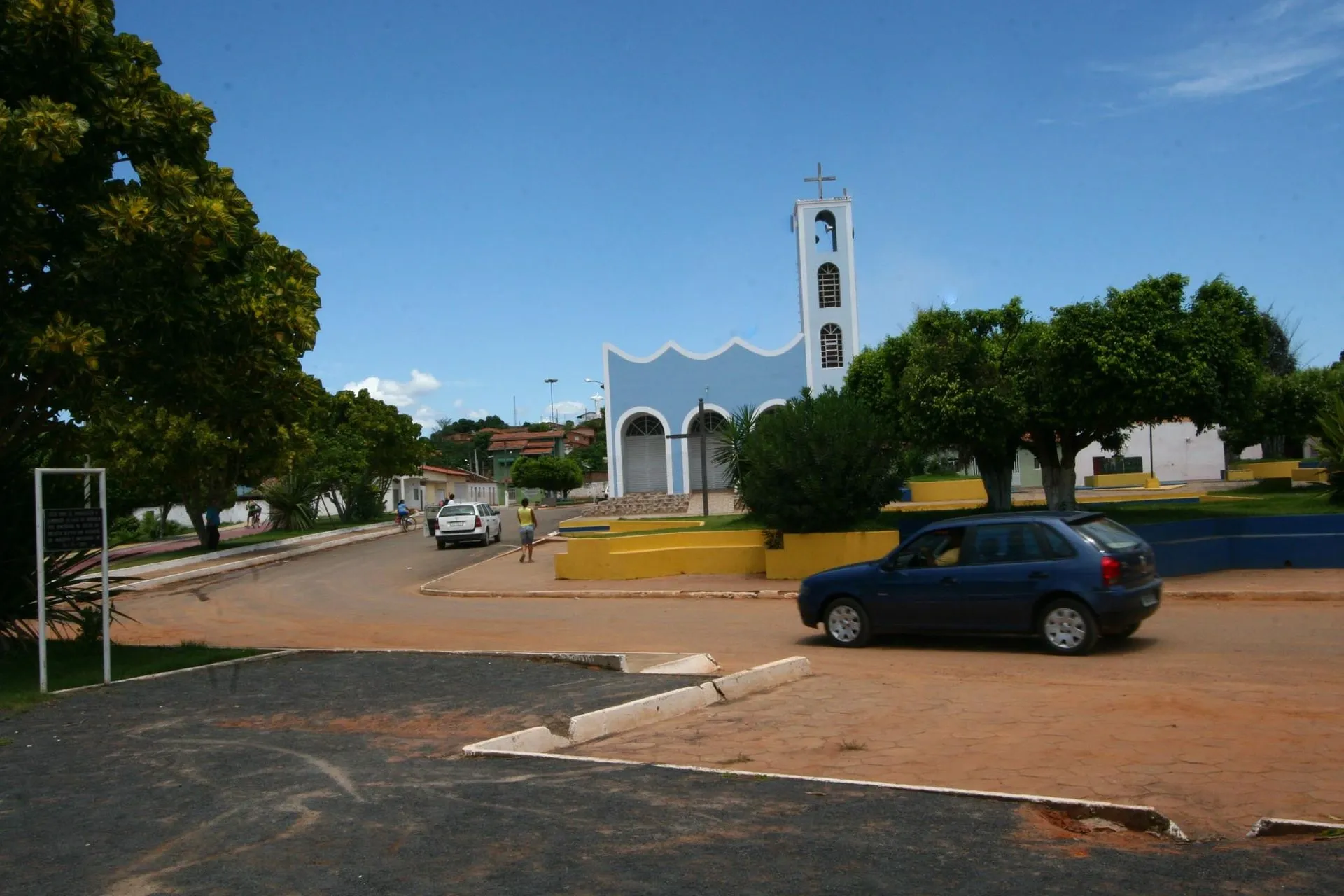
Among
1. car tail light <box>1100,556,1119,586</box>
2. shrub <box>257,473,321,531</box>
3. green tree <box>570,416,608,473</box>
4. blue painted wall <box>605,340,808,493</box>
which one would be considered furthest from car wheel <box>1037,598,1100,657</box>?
green tree <box>570,416,608,473</box>

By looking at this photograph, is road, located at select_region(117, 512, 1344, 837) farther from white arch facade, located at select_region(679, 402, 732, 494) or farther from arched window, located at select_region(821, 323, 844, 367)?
arched window, located at select_region(821, 323, 844, 367)

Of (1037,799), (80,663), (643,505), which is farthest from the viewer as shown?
(643,505)

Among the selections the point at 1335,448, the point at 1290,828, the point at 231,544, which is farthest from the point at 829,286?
the point at 1290,828

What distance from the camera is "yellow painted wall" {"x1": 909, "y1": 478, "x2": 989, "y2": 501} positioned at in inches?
1610

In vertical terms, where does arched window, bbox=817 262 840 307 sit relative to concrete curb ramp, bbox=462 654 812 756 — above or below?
above

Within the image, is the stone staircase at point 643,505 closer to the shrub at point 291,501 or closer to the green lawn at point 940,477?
the green lawn at point 940,477

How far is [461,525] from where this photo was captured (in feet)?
114

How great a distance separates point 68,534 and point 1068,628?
9.81m

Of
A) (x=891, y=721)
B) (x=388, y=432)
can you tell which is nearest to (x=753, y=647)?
(x=891, y=721)

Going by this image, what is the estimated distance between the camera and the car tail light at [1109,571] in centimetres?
1084

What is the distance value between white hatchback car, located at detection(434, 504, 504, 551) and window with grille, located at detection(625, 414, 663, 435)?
1449cm

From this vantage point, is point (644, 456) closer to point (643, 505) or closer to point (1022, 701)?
point (643, 505)

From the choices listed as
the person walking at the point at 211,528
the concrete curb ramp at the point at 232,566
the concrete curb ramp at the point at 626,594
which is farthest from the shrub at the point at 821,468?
the person walking at the point at 211,528

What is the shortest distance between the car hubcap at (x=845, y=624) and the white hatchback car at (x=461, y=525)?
23348 mm
